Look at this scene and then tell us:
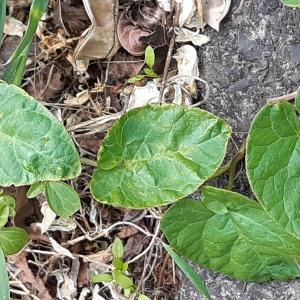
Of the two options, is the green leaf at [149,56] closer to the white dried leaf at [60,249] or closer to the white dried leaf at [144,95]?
the white dried leaf at [144,95]

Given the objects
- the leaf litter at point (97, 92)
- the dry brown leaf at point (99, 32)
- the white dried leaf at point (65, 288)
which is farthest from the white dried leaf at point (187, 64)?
the white dried leaf at point (65, 288)

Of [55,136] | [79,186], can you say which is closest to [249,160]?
[55,136]

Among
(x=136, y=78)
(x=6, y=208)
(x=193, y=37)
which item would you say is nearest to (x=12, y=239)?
(x=6, y=208)

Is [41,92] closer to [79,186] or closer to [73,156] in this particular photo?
[79,186]

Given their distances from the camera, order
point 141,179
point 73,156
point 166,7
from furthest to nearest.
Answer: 1. point 166,7
2. point 141,179
3. point 73,156

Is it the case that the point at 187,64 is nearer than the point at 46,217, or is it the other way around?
the point at 187,64

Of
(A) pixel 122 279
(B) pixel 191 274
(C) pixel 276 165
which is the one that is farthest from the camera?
(A) pixel 122 279

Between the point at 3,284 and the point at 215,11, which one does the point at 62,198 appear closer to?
the point at 3,284
